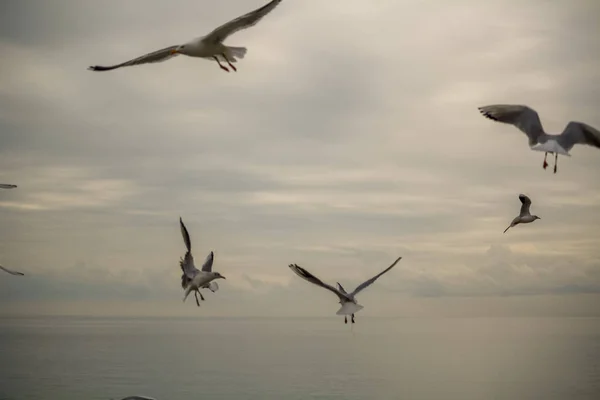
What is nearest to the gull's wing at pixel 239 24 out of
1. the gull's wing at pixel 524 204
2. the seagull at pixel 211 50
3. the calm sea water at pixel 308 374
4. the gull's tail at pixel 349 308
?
the seagull at pixel 211 50

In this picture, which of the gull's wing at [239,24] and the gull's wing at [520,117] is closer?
the gull's wing at [239,24]

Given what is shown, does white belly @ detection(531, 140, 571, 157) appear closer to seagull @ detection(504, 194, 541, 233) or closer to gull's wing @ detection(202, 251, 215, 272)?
seagull @ detection(504, 194, 541, 233)

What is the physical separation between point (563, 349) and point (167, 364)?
20456 mm

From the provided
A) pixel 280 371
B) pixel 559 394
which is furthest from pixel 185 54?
pixel 280 371

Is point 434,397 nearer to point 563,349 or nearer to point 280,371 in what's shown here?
point 280,371

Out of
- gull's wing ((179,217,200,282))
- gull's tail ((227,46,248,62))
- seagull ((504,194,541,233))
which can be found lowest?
gull's wing ((179,217,200,282))

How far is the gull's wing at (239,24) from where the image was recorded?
8.16 metres

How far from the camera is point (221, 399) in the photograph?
20656mm

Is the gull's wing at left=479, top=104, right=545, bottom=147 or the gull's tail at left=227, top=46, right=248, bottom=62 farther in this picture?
the gull's wing at left=479, top=104, right=545, bottom=147

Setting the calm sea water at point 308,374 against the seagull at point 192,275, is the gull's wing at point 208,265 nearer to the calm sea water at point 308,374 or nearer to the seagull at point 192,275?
the seagull at point 192,275

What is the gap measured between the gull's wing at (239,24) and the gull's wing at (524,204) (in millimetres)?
5105

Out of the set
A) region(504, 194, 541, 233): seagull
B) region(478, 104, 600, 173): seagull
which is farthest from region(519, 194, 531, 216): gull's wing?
region(478, 104, 600, 173): seagull

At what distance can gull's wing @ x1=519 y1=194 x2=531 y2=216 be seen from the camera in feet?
38.8

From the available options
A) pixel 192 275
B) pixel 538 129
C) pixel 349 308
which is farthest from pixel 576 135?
pixel 192 275
